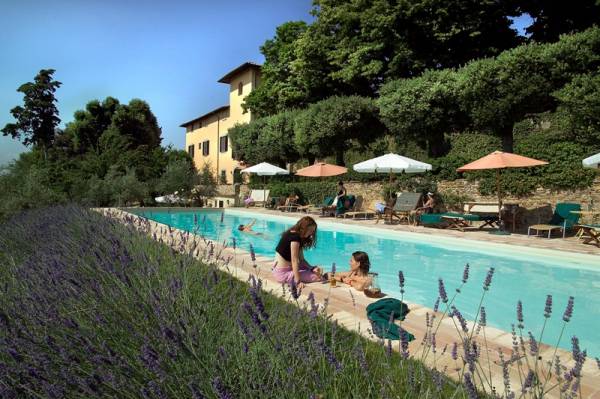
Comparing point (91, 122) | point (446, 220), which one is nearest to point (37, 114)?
point (91, 122)

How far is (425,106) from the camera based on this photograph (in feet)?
50.5

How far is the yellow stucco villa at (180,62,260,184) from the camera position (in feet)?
105

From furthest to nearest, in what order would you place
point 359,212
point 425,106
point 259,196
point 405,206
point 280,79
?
1. point 280,79
2. point 259,196
3. point 425,106
4. point 359,212
5. point 405,206

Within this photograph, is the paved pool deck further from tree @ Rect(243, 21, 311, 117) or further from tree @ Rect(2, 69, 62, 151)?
tree @ Rect(2, 69, 62, 151)

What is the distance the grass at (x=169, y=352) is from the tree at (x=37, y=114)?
146ft

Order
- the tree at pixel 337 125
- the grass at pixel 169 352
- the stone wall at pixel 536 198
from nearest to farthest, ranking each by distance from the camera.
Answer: the grass at pixel 169 352 → the stone wall at pixel 536 198 → the tree at pixel 337 125

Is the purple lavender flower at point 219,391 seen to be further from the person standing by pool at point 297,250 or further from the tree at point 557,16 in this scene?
the tree at point 557,16

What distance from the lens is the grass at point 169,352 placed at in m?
1.45

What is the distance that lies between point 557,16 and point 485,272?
58.0ft

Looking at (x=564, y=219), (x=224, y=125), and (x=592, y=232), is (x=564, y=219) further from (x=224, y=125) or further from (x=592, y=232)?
(x=224, y=125)

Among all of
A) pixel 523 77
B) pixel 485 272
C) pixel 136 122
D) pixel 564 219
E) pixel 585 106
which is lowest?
pixel 485 272

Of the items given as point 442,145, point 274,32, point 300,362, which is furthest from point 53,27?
point 274,32

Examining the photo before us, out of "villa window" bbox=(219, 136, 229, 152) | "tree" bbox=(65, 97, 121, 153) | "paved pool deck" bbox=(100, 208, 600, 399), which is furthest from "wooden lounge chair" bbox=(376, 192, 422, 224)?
"tree" bbox=(65, 97, 121, 153)

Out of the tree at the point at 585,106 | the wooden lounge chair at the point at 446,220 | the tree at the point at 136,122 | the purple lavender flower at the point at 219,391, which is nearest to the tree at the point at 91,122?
the tree at the point at 136,122
